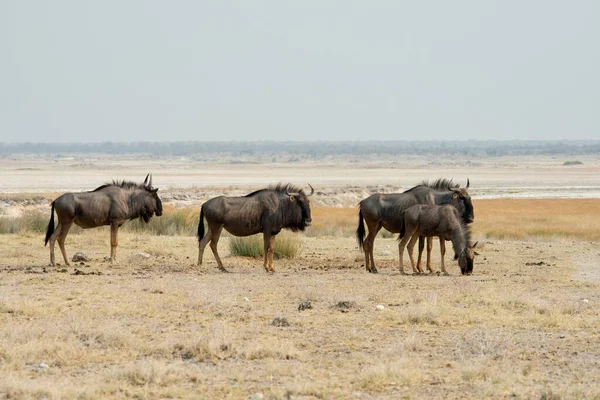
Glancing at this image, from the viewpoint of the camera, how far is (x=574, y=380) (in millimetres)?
10023

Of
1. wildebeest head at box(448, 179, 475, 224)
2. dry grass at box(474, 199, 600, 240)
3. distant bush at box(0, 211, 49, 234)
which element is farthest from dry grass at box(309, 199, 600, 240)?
wildebeest head at box(448, 179, 475, 224)

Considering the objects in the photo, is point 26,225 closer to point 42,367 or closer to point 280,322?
point 280,322

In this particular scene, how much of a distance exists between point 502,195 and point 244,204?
4380 cm

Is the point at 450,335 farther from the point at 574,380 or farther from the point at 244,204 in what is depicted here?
the point at 244,204

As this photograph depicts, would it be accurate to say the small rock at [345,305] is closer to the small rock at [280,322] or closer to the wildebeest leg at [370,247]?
the small rock at [280,322]

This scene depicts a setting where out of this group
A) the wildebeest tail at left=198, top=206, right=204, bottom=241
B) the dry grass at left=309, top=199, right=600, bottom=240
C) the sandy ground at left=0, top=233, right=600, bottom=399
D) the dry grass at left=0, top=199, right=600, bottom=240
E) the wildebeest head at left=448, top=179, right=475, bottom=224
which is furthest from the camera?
the dry grass at left=309, top=199, right=600, bottom=240

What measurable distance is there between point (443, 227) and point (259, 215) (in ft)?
11.8

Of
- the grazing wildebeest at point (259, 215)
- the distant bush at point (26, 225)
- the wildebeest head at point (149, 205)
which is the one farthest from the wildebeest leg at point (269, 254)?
the distant bush at point (26, 225)

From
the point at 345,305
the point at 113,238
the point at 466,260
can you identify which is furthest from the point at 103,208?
the point at 345,305

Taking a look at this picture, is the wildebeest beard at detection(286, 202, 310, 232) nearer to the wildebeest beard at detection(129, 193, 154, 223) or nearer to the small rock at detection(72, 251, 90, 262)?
the wildebeest beard at detection(129, 193, 154, 223)

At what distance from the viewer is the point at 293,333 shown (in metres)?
12.5

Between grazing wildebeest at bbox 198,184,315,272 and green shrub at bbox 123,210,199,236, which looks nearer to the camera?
grazing wildebeest at bbox 198,184,315,272

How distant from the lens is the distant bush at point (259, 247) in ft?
74.6

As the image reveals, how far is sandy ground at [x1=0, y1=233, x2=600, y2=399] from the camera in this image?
9719 mm
